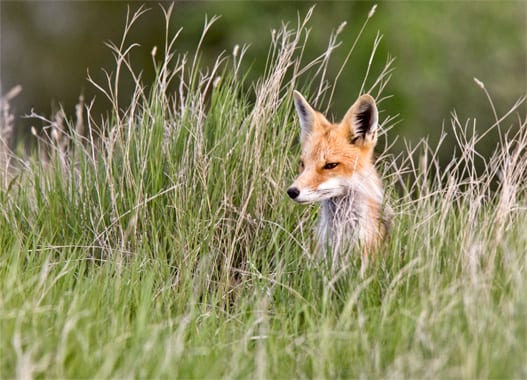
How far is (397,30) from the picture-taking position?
76.6ft

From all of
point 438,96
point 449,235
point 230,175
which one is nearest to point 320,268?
point 449,235

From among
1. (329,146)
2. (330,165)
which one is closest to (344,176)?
(330,165)

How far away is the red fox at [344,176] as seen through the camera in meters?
5.73

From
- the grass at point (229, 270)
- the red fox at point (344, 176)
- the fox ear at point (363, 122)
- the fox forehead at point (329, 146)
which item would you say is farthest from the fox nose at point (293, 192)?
the fox ear at point (363, 122)

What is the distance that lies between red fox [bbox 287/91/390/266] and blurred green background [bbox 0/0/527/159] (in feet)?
49.5

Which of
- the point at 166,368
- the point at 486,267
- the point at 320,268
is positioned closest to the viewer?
the point at 166,368

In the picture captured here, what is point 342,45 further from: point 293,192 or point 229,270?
point 229,270

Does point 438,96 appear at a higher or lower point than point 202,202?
lower

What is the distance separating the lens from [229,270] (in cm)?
561

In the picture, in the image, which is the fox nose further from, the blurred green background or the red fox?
the blurred green background

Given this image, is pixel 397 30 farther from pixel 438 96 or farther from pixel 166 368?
pixel 166 368

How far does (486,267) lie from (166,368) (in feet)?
5.83

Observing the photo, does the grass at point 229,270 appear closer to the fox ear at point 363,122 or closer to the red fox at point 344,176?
the red fox at point 344,176

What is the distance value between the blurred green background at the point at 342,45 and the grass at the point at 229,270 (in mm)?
15351
